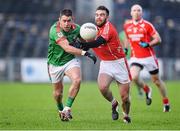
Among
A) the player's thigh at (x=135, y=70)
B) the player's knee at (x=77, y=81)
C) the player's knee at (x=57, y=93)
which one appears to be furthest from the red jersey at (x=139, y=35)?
the player's knee at (x=77, y=81)

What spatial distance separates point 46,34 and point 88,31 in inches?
1025

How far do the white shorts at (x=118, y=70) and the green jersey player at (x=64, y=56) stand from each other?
589mm

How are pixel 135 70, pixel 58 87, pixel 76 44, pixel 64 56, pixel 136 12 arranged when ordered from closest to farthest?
pixel 76 44
pixel 64 56
pixel 58 87
pixel 136 12
pixel 135 70

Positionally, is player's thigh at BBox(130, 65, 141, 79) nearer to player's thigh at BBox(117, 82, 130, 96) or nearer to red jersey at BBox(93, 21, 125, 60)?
red jersey at BBox(93, 21, 125, 60)

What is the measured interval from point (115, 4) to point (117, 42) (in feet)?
Result: 81.6

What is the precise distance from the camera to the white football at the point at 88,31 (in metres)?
12.8

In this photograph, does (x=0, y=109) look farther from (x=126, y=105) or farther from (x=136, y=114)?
(x=126, y=105)

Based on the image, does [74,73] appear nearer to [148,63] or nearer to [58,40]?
[58,40]

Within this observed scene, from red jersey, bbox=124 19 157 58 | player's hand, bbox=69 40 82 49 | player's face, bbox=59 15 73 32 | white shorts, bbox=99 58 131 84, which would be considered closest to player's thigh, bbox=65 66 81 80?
white shorts, bbox=99 58 131 84

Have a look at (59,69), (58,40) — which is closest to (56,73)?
(59,69)

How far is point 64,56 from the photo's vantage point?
1388 cm

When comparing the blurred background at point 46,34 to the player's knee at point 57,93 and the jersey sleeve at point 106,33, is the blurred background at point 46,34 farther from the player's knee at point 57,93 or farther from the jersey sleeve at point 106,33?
the jersey sleeve at point 106,33

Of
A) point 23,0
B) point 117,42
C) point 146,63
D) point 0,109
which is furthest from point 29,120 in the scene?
point 23,0

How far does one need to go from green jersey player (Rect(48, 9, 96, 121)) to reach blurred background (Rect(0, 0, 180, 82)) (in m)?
21.9
